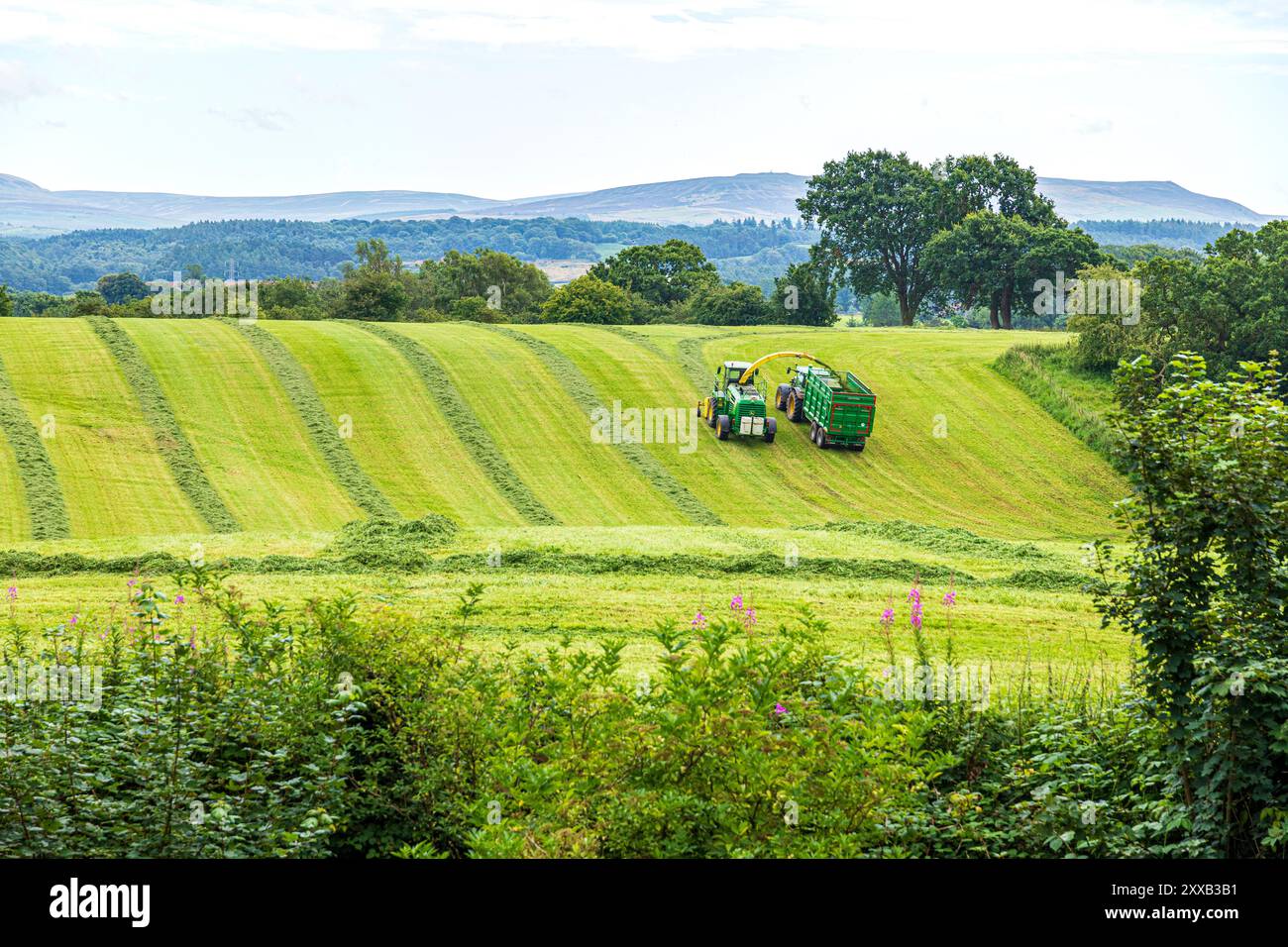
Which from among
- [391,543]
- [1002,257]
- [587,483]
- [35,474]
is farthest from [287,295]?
[391,543]

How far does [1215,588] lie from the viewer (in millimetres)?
8906

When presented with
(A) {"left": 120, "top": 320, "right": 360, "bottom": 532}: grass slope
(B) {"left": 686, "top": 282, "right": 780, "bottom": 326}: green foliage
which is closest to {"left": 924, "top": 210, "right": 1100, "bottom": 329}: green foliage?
(B) {"left": 686, "top": 282, "right": 780, "bottom": 326}: green foliage

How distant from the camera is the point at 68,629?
39.8 feet

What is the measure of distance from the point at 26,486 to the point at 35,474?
3.82ft

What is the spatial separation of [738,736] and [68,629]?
24.8 ft

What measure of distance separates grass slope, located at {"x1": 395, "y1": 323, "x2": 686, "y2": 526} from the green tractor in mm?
4477

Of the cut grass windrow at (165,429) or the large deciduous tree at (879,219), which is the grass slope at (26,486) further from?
the large deciduous tree at (879,219)

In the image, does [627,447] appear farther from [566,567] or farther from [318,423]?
[566,567]

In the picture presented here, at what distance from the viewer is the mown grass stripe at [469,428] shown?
119 feet

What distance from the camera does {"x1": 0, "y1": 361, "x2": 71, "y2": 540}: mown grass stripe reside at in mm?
30453

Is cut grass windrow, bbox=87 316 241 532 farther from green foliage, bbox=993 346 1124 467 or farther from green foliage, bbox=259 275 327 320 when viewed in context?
green foliage, bbox=259 275 327 320
